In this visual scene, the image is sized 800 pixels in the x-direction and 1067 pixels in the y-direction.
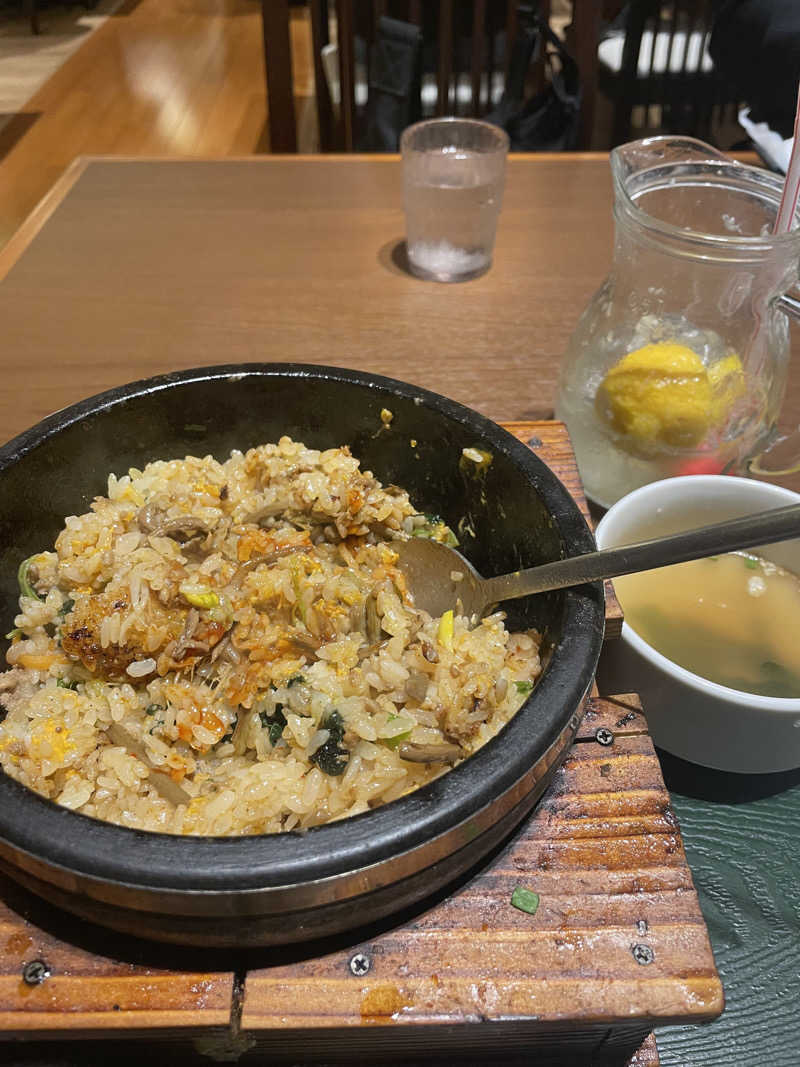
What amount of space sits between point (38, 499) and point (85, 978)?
726 mm

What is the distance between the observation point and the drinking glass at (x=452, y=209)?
2.31 meters

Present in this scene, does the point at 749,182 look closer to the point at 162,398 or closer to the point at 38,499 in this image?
the point at 162,398

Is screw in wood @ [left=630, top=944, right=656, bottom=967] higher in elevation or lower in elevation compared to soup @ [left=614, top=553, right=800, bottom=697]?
higher

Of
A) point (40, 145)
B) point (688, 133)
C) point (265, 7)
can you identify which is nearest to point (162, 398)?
point (40, 145)

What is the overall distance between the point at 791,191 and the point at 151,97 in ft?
17.3

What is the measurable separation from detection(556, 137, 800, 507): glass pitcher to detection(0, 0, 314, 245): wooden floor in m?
2.15

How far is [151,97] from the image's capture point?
5.39 m

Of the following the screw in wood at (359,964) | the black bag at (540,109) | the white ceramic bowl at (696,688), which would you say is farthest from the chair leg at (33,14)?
the screw in wood at (359,964)

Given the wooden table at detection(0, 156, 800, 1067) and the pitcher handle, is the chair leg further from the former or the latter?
the pitcher handle

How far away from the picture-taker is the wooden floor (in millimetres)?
3348

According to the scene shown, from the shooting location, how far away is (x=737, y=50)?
3680 millimetres

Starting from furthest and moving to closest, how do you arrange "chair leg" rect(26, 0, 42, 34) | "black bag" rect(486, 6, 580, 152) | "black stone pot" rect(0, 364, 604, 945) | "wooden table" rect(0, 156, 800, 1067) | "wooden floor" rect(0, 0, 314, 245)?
"black bag" rect(486, 6, 580, 152) → "wooden floor" rect(0, 0, 314, 245) → "chair leg" rect(26, 0, 42, 34) → "wooden table" rect(0, 156, 800, 1067) → "black stone pot" rect(0, 364, 604, 945)

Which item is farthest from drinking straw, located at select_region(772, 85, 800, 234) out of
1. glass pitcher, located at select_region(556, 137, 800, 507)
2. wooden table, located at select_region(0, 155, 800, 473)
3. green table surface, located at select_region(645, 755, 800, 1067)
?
green table surface, located at select_region(645, 755, 800, 1067)

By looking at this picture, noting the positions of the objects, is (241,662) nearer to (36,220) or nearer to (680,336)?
(680,336)
